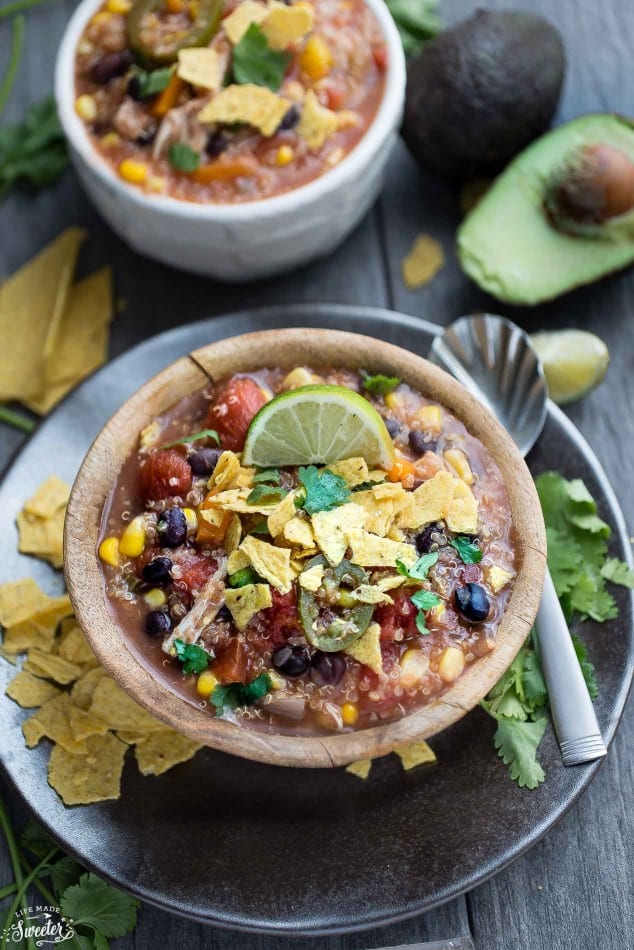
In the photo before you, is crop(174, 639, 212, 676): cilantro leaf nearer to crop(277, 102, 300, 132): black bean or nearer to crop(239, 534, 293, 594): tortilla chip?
crop(239, 534, 293, 594): tortilla chip

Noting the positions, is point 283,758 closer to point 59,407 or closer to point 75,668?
point 75,668

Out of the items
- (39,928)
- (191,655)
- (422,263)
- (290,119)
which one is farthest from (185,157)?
(39,928)

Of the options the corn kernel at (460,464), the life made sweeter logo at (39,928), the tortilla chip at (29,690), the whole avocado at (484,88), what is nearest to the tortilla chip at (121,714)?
the tortilla chip at (29,690)

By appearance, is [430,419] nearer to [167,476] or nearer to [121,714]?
[167,476]

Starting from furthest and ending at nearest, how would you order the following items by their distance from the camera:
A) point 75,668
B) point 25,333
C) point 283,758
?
1. point 25,333
2. point 75,668
3. point 283,758

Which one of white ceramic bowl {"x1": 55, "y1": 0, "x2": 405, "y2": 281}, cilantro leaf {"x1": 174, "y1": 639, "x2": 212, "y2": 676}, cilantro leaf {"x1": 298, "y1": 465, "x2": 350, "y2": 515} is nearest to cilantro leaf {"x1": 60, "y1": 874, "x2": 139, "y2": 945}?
cilantro leaf {"x1": 174, "y1": 639, "x2": 212, "y2": 676}

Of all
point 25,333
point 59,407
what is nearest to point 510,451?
point 59,407
